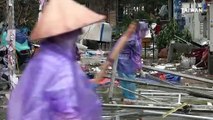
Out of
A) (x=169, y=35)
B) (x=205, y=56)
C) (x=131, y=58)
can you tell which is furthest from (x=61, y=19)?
(x=169, y=35)

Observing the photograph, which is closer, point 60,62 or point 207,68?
point 60,62

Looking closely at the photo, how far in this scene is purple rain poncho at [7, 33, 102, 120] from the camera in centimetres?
269

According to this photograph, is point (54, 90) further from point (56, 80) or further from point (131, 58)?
point (131, 58)

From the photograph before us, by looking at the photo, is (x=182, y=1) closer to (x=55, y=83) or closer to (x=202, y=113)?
(x=202, y=113)

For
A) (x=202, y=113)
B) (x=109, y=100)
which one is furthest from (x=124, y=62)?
(x=202, y=113)

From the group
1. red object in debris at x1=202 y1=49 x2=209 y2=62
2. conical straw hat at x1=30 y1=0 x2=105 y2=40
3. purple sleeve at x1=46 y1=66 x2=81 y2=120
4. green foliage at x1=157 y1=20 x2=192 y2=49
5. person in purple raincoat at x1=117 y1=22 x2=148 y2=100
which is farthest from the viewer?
green foliage at x1=157 y1=20 x2=192 y2=49

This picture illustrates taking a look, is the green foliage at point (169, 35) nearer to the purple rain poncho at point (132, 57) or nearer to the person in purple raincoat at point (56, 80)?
the purple rain poncho at point (132, 57)

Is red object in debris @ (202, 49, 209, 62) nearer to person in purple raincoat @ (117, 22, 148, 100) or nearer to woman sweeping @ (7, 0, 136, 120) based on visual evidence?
person in purple raincoat @ (117, 22, 148, 100)

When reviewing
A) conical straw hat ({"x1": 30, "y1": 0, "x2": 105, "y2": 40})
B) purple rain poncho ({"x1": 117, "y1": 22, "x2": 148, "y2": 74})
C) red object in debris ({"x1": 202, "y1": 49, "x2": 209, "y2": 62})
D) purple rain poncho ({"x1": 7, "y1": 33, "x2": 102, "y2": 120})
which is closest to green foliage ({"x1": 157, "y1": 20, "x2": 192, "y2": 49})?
red object in debris ({"x1": 202, "y1": 49, "x2": 209, "y2": 62})

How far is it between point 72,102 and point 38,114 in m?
0.19

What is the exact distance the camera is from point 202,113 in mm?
6340

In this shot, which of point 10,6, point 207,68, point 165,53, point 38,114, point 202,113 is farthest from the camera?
point 165,53

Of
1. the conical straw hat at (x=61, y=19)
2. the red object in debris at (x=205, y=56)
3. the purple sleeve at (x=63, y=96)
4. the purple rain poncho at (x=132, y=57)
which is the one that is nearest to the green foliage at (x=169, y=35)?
the red object in debris at (x=205, y=56)

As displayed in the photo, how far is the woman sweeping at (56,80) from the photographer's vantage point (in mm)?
2697
